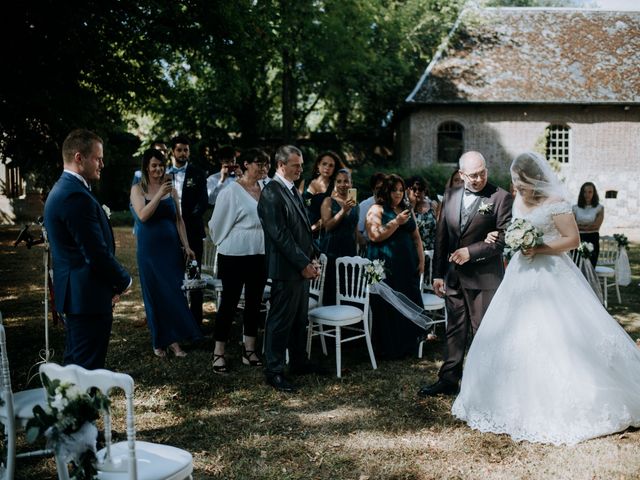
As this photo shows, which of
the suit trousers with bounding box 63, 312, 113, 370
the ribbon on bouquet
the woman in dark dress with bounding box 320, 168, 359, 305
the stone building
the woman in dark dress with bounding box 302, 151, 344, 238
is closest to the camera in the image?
the suit trousers with bounding box 63, 312, 113, 370

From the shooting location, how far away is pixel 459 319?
5.40 metres

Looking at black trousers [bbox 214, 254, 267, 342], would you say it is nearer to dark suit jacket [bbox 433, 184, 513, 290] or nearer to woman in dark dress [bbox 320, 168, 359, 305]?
woman in dark dress [bbox 320, 168, 359, 305]

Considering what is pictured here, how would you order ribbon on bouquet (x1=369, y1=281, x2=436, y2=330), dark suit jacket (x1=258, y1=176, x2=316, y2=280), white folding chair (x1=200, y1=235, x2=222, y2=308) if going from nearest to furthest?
dark suit jacket (x1=258, y1=176, x2=316, y2=280) → ribbon on bouquet (x1=369, y1=281, x2=436, y2=330) → white folding chair (x1=200, y1=235, x2=222, y2=308)

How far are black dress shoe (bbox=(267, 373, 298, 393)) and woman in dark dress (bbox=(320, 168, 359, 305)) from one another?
1.54m

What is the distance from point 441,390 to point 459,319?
2.21 feet

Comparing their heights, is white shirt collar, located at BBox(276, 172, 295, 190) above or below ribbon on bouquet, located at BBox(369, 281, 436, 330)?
above

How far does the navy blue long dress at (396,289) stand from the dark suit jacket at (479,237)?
4.52 feet

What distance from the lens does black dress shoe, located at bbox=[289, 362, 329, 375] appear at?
240 inches

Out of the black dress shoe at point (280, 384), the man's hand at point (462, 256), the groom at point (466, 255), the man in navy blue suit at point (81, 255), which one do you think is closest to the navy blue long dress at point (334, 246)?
the black dress shoe at point (280, 384)

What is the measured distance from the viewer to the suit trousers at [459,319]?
5281 mm

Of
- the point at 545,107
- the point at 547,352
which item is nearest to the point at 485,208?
the point at 547,352

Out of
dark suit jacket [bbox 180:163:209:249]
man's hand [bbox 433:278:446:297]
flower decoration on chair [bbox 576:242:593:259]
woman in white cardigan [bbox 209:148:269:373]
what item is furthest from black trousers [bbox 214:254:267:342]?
flower decoration on chair [bbox 576:242:593:259]

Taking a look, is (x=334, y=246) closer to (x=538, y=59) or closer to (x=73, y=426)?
(x=73, y=426)

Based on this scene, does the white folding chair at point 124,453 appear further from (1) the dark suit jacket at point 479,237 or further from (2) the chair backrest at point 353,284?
(2) the chair backrest at point 353,284
